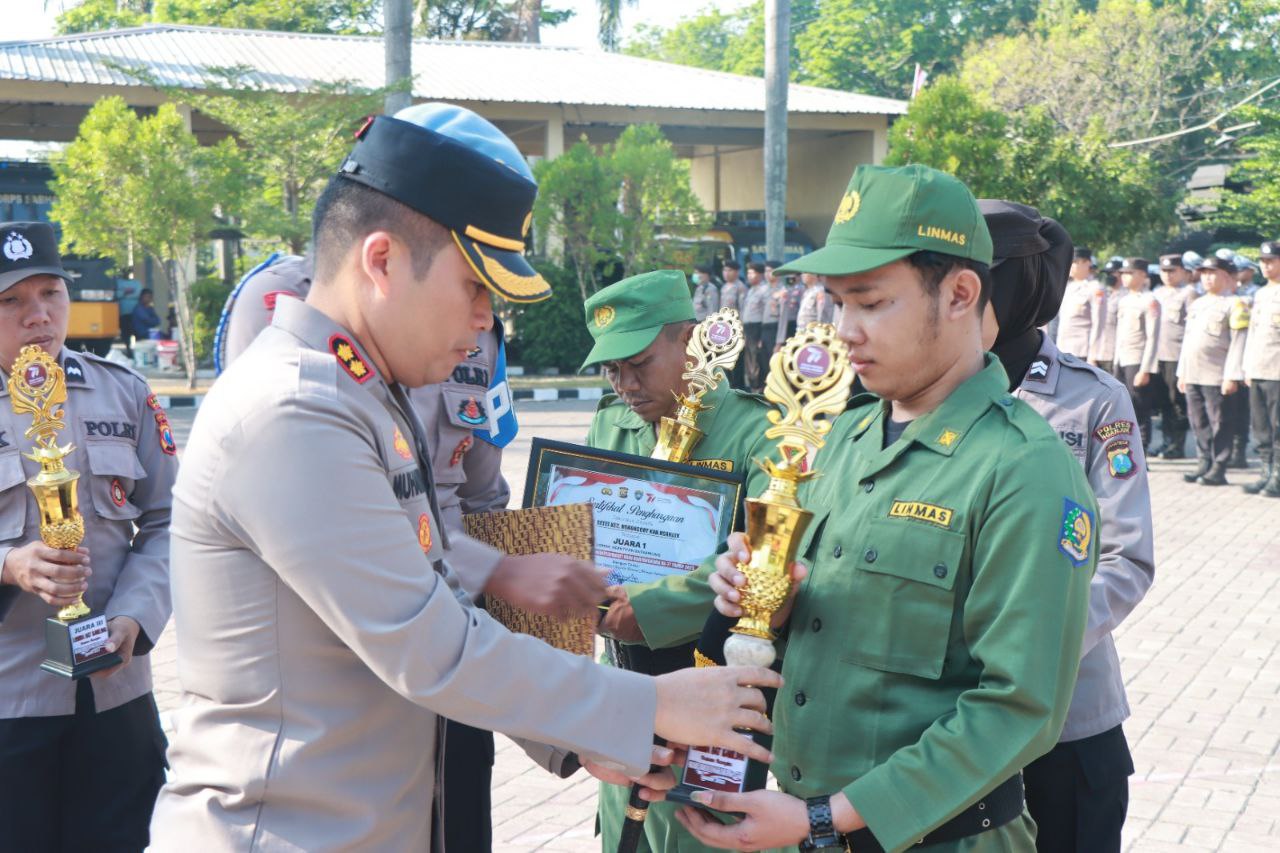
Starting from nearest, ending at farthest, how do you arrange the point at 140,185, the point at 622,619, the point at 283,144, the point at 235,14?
the point at 622,619
the point at 140,185
the point at 283,144
the point at 235,14

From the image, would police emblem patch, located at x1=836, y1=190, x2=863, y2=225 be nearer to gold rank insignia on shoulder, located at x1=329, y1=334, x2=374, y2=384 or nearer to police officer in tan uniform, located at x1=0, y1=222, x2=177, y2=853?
gold rank insignia on shoulder, located at x1=329, y1=334, x2=374, y2=384

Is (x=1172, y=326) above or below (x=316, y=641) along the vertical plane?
below

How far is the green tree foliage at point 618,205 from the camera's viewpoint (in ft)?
70.1

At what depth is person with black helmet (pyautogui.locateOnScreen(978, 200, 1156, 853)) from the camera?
2.82 metres

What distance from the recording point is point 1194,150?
33.6 metres

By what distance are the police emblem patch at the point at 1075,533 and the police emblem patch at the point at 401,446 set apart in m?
0.99

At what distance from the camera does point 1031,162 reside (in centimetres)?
2088

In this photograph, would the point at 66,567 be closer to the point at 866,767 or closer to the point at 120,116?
the point at 866,767

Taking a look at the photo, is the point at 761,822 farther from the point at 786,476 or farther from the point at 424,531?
the point at 424,531

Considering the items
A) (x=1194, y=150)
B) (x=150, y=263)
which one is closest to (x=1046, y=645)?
(x=150, y=263)

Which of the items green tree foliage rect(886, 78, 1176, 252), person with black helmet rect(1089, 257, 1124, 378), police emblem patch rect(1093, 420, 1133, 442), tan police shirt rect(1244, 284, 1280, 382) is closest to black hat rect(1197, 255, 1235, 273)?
tan police shirt rect(1244, 284, 1280, 382)

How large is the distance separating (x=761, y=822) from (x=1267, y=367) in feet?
36.9

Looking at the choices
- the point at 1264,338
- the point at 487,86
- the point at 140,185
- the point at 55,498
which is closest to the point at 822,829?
the point at 55,498

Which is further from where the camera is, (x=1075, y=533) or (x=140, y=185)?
(x=140, y=185)
